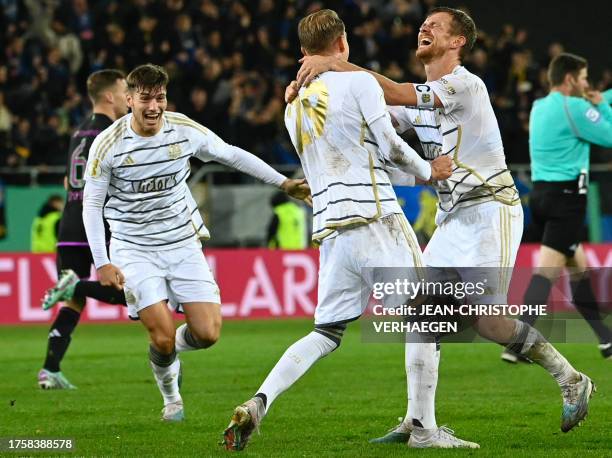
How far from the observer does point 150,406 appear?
28.2 feet

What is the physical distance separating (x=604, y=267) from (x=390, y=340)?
4084 millimetres

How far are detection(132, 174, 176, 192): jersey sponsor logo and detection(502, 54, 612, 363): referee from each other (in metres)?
4.12

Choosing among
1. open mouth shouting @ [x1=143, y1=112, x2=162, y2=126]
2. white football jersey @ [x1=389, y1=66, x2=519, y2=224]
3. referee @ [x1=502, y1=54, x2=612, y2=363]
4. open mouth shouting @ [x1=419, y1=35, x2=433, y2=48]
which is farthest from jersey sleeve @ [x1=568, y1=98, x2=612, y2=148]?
open mouth shouting @ [x1=143, y1=112, x2=162, y2=126]

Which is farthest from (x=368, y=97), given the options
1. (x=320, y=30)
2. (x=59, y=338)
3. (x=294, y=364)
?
(x=59, y=338)

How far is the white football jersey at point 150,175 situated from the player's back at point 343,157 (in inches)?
55.4

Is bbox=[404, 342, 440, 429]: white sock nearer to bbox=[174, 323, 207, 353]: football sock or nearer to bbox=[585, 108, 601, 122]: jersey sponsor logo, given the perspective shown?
bbox=[174, 323, 207, 353]: football sock

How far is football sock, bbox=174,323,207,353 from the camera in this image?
319 inches

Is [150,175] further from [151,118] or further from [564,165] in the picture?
[564,165]

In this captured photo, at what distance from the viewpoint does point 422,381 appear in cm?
658

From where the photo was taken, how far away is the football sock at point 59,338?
9.88 m

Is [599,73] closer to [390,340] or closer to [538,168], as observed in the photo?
[390,340]

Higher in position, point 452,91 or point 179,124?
point 452,91

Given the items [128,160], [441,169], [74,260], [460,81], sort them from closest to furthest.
Result: [441,169], [460,81], [128,160], [74,260]

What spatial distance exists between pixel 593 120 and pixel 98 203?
4.99 metres
